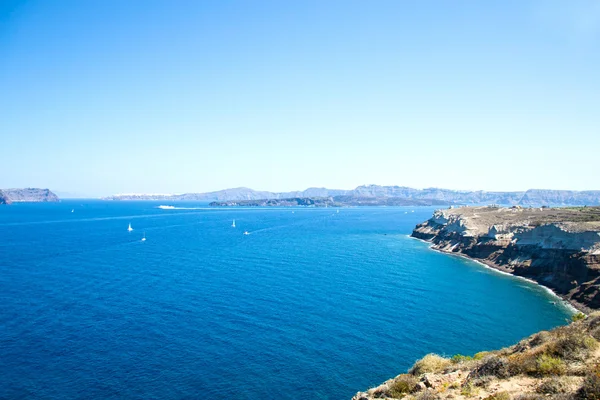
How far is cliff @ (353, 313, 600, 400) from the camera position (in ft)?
47.0

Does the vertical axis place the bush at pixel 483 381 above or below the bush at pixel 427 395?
above

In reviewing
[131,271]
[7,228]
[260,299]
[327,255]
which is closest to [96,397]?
[260,299]

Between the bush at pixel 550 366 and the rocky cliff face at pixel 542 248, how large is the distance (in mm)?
42398

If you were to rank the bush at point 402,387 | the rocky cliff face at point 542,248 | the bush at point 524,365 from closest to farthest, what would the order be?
the bush at point 524,365 → the bush at point 402,387 → the rocky cliff face at point 542,248

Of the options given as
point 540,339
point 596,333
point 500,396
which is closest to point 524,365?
point 500,396

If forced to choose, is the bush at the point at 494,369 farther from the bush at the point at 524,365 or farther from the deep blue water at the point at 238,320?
the deep blue water at the point at 238,320

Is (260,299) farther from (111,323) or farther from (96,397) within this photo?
(96,397)

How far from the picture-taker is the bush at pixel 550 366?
16109 millimetres

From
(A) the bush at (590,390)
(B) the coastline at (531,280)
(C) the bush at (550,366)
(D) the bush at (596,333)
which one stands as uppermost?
(A) the bush at (590,390)

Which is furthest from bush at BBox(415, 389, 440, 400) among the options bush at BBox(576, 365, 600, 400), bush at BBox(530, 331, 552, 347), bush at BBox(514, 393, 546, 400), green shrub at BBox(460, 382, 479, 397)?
bush at BBox(530, 331, 552, 347)

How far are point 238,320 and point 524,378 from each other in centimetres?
3355

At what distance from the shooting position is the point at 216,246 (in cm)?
10331

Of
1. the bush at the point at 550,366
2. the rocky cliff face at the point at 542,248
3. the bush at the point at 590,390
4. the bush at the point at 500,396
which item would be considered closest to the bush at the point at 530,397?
the bush at the point at 500,396

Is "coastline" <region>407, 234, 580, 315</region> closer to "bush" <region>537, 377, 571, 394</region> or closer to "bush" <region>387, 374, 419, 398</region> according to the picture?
"bush" <region>387, 374, 419, 398</region>
